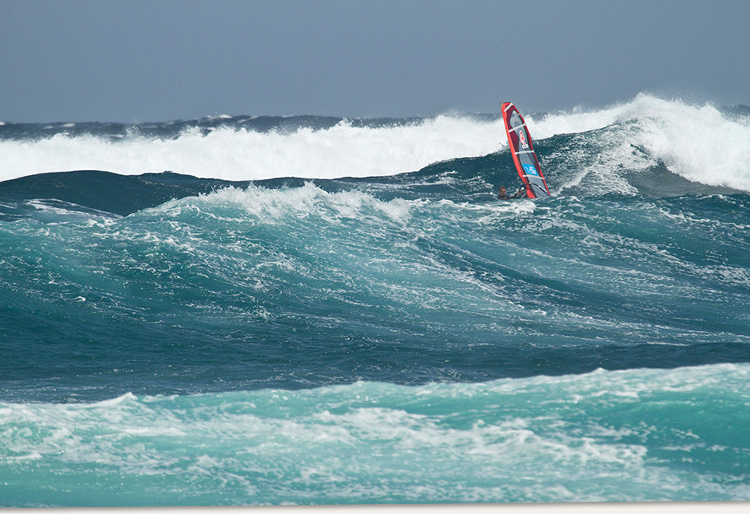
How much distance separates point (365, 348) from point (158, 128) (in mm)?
9579

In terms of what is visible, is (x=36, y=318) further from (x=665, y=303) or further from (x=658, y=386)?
(x=665, y=303)

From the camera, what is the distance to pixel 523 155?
931cm

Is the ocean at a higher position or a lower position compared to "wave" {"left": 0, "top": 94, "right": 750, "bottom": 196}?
lower

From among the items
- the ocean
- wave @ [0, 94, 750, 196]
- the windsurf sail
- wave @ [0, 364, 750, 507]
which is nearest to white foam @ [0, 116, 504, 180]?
wave @ [0, 94, 750, 196]

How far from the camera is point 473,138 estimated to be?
13.0 meters

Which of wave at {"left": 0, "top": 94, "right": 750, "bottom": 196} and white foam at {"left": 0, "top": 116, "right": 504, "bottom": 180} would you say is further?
white foam at {"left": 0, "top": 116, "right": 504, "bottom": 180}

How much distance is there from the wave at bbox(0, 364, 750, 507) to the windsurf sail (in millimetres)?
5585

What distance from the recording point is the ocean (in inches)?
114

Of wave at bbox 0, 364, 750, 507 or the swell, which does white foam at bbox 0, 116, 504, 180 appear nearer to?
the swell

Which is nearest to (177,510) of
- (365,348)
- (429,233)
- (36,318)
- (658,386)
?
(365,348)

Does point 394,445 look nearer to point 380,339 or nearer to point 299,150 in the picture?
point 380,339

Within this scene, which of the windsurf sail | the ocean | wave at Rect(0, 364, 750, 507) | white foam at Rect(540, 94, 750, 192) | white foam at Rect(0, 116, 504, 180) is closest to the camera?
wave at Rect(0, 364, 750, 507)

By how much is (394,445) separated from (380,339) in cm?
159

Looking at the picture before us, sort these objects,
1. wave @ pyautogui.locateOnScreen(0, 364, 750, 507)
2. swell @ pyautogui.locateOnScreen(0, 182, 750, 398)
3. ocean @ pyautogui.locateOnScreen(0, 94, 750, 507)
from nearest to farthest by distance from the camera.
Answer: wave @ pyautogui.locateOnScreen(0, 364, 750, 507)
ocean @ pyautogui.locateOnScreen(0, 94, 750, 507)
swell @ pyautogui.locateOnScreen(0, 182, 750, 398)
